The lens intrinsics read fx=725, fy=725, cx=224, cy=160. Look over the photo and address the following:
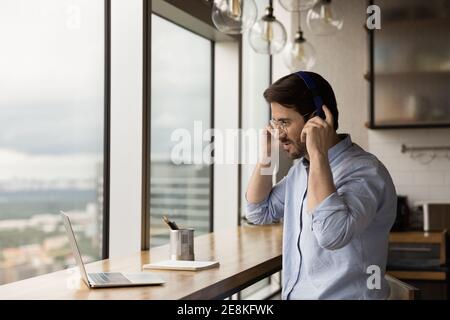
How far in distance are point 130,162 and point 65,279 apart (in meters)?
1.10

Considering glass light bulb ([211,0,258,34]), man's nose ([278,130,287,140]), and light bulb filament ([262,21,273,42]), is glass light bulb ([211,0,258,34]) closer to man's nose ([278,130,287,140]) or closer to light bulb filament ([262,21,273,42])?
light bulb filament ([262,21,273,42])

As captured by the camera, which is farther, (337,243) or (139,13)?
(139,13)

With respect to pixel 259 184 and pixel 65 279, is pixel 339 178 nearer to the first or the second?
pixel 259 184

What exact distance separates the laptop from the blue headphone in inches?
29.5

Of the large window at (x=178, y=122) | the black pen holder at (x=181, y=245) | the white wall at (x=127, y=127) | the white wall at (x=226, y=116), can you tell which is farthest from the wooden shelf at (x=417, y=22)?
the black pen holder at (x=181, y=245)

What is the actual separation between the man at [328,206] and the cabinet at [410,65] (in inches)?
124

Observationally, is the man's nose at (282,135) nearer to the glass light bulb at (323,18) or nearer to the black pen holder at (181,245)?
the black pen holder at (181,245)

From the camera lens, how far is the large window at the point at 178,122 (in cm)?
417

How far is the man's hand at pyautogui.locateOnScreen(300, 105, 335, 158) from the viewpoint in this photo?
1936 millimetres

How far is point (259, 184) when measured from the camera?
242 centimetres

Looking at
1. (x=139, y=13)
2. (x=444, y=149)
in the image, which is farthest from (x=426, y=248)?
(x=139, y=13)

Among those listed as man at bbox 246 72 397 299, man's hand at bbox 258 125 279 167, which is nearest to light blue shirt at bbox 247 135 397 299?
man at bbox 246 72 397 299

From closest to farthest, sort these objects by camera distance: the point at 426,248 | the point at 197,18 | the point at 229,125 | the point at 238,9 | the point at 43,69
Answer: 1. the point at 238,9
2. the point at 43,69
3. the point at 197,18
4. the point at 426,248
5. the point at 229,125

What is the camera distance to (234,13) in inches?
111
